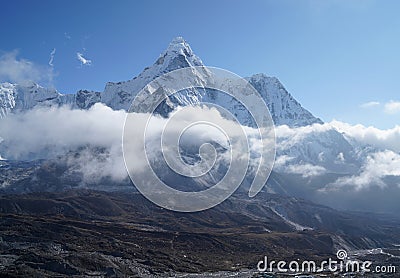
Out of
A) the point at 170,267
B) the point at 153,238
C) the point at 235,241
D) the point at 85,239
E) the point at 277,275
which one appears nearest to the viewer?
the point at 277,275

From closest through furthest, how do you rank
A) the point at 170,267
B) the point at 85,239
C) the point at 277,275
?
1. the point at 277,275
2. the point at 170,267
3. the point at 85,239

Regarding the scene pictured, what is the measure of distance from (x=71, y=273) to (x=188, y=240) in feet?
206

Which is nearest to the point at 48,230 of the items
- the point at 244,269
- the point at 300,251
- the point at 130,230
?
the point at 130,230

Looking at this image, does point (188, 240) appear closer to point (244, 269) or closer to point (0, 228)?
point (244, 269)

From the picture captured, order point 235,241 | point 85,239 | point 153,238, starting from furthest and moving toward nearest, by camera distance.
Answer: point 235,241, point 153,238, point 85,239

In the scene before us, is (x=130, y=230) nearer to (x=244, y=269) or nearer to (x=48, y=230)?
(x=48, y=230)

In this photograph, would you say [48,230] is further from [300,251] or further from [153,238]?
[300,251]

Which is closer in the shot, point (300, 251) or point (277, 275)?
point (277, 275)

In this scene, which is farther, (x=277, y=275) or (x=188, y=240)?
(x=188, y=240)

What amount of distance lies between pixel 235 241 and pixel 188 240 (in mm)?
19008

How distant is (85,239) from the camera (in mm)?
138625

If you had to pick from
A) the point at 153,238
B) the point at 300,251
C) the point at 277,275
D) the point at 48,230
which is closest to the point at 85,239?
the point at 48,230

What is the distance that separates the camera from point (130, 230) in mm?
163125

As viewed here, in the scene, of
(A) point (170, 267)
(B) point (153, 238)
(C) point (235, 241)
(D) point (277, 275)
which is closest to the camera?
(D) point (277, 275)
